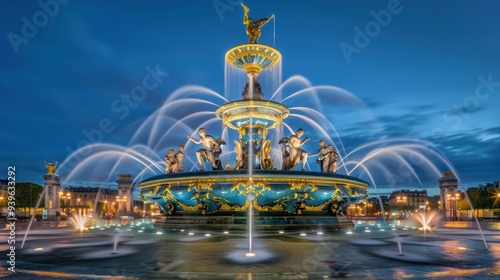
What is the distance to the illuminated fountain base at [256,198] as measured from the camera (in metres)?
16.8

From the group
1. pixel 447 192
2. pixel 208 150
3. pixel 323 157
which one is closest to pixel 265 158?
pixel 323 157

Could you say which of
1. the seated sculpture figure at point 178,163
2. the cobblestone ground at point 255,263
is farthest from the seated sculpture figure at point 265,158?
the cobblestone ground at point 255,263

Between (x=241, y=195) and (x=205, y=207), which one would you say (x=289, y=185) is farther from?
(x=205, y=207)

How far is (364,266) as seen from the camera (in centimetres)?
800

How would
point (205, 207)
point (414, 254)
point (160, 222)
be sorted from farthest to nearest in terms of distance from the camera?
point (160, 222), point (205, 207), point (414, 254)

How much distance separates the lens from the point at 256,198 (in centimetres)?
1744

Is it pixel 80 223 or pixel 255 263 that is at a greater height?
pixel 255 263

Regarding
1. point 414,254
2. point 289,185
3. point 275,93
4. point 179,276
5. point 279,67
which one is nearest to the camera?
point 179,276

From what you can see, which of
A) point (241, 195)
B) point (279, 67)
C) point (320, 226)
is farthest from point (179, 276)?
point (279, 67)

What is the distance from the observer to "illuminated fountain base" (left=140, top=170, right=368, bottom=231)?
16.8 m

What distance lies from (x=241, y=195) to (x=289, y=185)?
2139 millimetres

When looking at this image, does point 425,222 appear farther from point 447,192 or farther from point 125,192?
point 125,192

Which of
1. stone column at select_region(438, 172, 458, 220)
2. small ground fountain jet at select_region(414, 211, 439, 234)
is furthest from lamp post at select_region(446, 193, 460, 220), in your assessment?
small ground fountain jet at select_region(414, 211, 439, 234)

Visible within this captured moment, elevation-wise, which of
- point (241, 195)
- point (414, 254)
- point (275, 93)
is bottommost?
point (414, 254)
